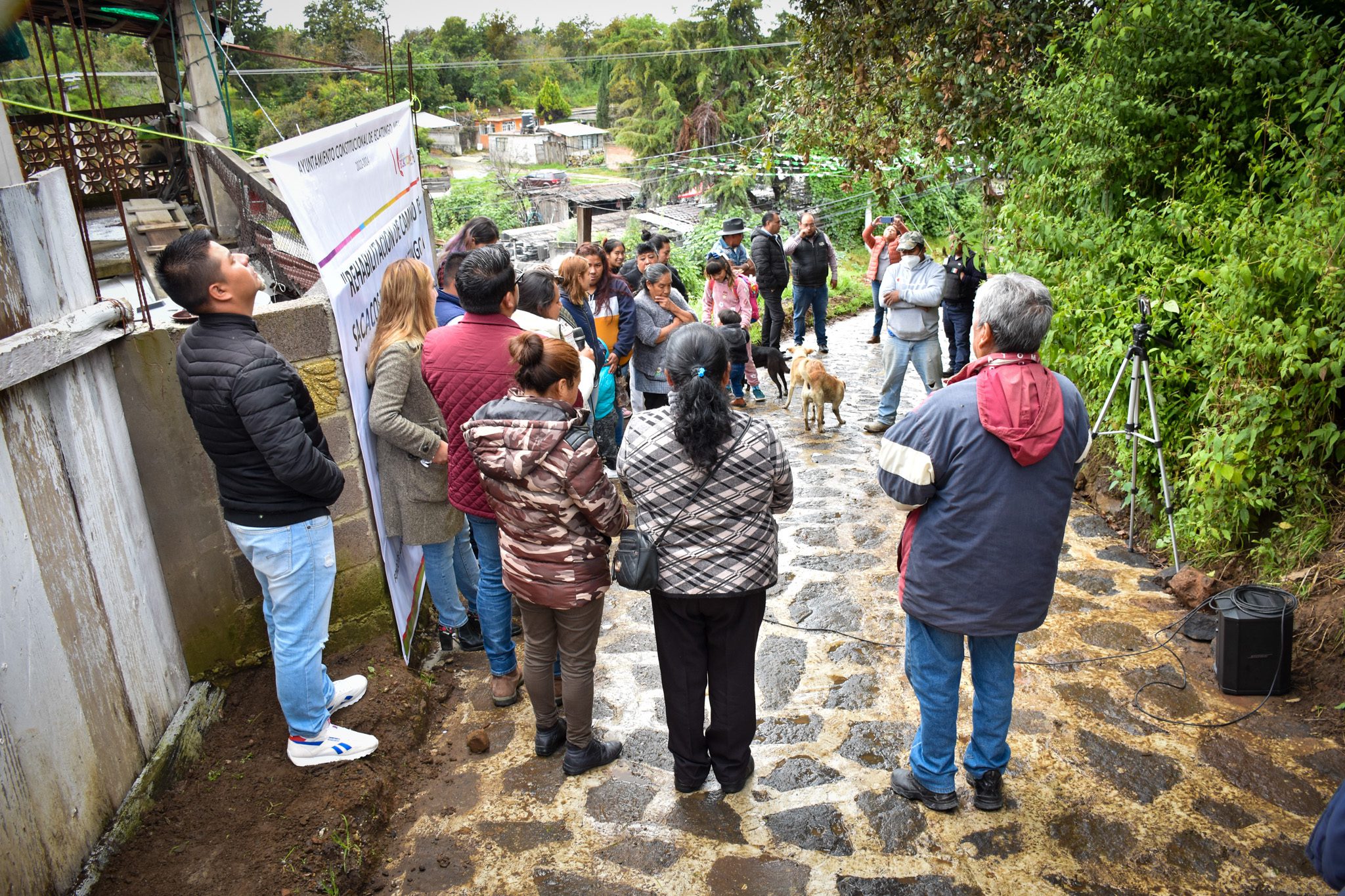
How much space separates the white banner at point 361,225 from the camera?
10.9ft

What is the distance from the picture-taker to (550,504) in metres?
3.13

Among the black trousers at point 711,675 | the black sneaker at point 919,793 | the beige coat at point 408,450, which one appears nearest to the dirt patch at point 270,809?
the beige coat at point 408,450

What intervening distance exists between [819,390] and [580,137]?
5735 centimetres

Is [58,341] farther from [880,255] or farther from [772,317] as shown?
[880,255]

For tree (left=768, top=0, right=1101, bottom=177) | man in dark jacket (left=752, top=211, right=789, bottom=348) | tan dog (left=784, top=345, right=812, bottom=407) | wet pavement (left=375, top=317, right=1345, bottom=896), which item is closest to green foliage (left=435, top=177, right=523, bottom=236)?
man in dark jacket (left=752, top=211, right=789, bottom=348)

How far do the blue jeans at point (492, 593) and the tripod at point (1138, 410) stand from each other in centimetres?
351

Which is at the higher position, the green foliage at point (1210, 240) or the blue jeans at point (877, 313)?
the green foliage at point (1210, 240)

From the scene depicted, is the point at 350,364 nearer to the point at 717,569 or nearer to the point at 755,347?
the point at 717,569

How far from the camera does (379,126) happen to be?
4.61 m

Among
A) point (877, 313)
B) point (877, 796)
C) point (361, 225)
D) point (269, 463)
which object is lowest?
point (877, 796)

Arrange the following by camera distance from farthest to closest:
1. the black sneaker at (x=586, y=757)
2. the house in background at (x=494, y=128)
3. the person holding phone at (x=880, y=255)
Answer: the house in background at (x=494, y=128) → the person holding phone at (x=880, y=255) → the black sneaker at (x=586, y=757)

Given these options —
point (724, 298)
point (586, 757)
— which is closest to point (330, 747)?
point (586, 757)

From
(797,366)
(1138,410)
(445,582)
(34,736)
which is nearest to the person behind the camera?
(34,736)

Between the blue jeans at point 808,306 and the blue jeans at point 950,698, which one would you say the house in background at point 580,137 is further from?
the blue jeans at point 950,698
